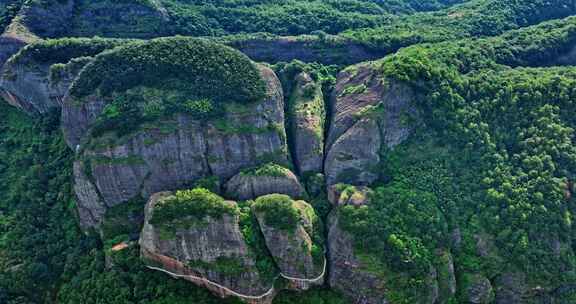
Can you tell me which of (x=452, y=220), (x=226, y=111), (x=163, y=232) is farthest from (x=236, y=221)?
(x=452, y=220)

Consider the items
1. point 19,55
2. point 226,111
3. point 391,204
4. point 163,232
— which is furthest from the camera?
point 19,55

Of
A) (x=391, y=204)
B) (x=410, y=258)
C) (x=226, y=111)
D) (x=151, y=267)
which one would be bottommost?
(x=151, y=267)

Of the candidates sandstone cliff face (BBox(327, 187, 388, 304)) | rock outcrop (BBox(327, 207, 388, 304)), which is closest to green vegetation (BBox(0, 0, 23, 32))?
sandstone cliff face (BBox(327, 187, 388, 304))

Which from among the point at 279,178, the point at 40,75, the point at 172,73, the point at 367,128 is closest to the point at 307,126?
the point at 367,128

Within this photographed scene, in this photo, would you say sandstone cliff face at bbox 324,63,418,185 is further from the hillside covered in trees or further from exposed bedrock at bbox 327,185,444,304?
exposed bedrock at bbox 327,185,444,304

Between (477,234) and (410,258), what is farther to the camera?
(477,234)

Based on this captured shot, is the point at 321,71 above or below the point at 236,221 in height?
above

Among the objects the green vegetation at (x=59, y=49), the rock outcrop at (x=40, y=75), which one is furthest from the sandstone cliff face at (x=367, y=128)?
the rock outcrop at (x=40, y=75)

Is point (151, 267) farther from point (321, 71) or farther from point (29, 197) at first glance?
point (321, 71)
